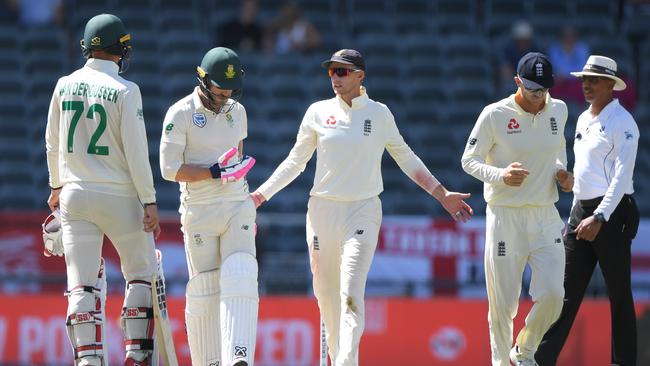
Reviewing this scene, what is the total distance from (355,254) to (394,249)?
4681 millimetres

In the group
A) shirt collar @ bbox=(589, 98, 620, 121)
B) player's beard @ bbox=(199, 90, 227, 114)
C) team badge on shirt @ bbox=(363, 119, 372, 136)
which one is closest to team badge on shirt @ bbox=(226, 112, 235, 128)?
player's beard @ bbox=(199, 90, 227, 114)

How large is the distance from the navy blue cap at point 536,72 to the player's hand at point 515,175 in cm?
61

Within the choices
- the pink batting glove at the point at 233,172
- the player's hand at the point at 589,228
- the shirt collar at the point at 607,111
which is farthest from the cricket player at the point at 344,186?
the shirt collar at the point at 607,111

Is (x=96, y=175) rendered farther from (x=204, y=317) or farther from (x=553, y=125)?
(x=553, y=125)

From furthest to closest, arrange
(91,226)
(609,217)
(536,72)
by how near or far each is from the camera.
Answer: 1. (609,217)
2. (536,72)
3. (91,226)

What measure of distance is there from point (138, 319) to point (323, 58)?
8.98 metres

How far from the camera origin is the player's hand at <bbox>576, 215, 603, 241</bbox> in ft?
31.3

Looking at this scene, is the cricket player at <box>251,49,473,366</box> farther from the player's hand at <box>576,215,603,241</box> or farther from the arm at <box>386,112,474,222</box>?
the player's hand at <box>576,215,603,241</box>

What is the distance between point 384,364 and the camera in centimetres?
1355

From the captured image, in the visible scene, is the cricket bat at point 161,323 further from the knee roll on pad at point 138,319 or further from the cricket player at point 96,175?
the cricket player at point 96,175

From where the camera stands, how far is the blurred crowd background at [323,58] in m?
16.1

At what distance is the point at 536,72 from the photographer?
942 centimetres

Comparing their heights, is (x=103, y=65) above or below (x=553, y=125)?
above

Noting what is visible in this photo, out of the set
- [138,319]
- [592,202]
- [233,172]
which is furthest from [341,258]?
[592,202]
